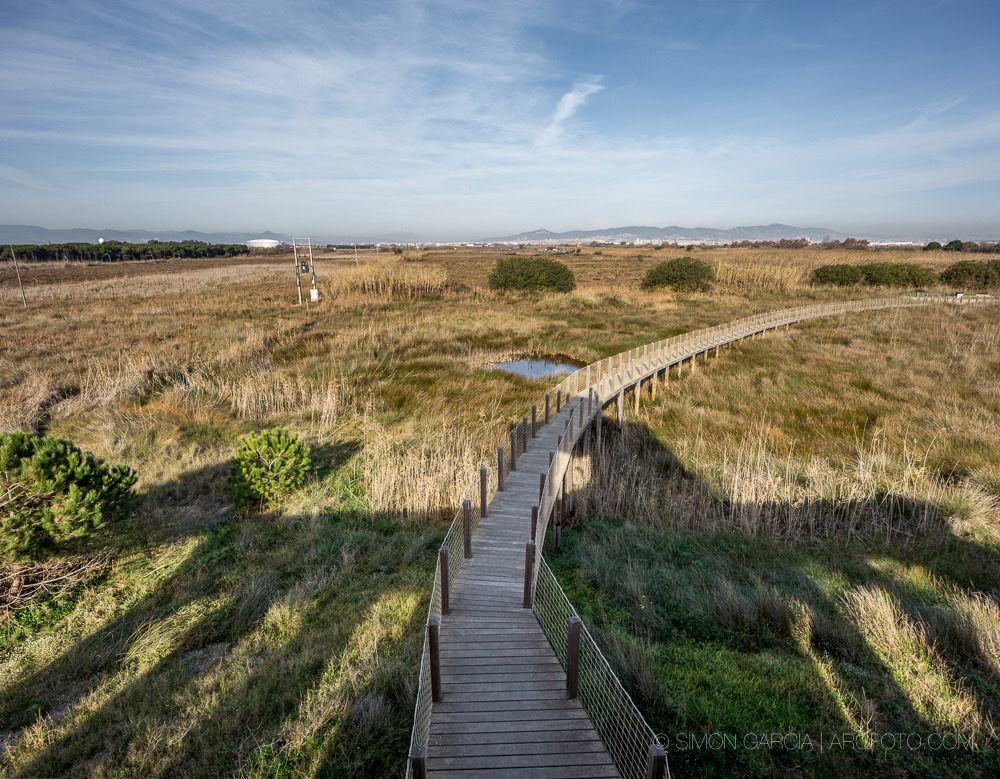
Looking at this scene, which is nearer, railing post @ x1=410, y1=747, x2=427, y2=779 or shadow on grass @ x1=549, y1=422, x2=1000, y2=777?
railing post @ x1=410, y1=747, x2=427, y2=779

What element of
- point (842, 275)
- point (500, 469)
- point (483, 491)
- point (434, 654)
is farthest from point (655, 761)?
point (842, 275)

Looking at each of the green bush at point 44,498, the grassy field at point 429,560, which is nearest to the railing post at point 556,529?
the grassy field at point 429,560

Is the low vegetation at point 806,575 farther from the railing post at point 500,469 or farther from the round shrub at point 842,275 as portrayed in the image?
the round shrub at point 842,275

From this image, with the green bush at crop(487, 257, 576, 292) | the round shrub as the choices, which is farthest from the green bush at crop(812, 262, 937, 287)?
the green bush at crop(487, 257, 576, 292)

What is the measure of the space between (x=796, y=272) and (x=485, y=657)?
6552 cm

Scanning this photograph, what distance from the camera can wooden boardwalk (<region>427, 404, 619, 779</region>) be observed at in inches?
193

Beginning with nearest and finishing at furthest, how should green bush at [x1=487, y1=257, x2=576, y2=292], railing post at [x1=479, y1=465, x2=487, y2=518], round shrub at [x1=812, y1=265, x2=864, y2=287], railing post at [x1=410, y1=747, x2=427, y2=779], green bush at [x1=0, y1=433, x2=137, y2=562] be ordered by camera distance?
railing post at [x1=410, y1=747, x2=427, y2=779], green bush at [x1=0, y1=433, x2=137, y2=562], railing post at [x1=479, y1=465, x2=487, y2=518], green bush at [x1=487, y1=257, x2=576, y2=292], round shrub at [x1=812, y1=265, x2=864, y2=287]

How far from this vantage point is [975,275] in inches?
2124

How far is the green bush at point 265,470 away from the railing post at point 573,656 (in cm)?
833

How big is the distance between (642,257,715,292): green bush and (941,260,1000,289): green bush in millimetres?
28523

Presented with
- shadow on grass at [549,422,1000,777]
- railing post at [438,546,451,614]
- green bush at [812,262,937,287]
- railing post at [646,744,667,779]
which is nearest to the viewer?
railing post at [646,744,667,779]

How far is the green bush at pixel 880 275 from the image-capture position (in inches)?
2199

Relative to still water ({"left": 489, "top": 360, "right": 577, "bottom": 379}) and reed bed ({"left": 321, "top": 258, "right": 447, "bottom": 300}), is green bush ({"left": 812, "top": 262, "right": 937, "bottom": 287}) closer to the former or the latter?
reed bed ({"left": 321, "top": 258, "right": 447, "bottom": 300})

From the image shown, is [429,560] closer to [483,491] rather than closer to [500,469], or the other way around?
[483,491]
